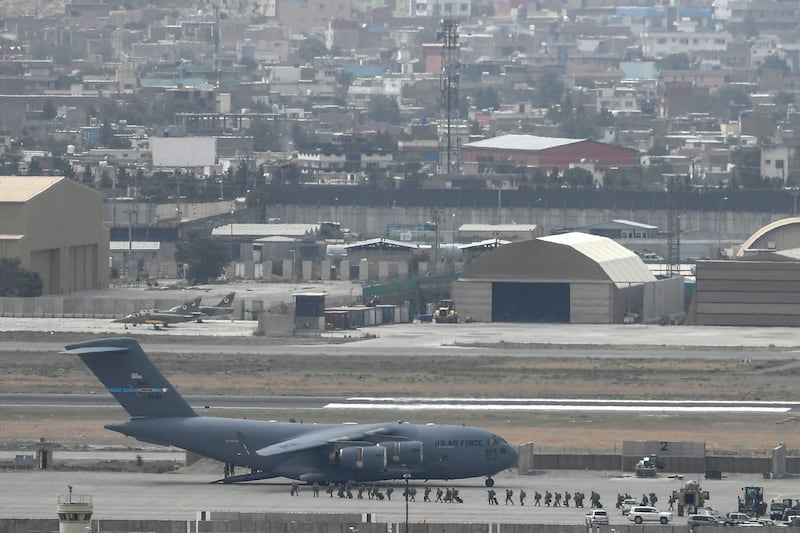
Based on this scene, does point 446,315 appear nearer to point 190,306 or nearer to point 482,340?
point 482,340

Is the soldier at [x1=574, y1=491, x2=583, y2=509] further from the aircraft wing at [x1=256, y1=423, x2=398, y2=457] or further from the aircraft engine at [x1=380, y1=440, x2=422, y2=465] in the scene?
the aircraft wing at [x1=256, y1=423, x2=398, y2=457]

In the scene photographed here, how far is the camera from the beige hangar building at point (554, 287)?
141 meters

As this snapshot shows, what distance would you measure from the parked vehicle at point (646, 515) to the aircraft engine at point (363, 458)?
10310 millimetres

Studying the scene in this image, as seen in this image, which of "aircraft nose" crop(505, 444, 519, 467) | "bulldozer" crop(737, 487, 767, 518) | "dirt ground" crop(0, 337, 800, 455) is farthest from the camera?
"dirt ground" crop(0, 337, 800, 455)

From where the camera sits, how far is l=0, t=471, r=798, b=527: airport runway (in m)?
71.9

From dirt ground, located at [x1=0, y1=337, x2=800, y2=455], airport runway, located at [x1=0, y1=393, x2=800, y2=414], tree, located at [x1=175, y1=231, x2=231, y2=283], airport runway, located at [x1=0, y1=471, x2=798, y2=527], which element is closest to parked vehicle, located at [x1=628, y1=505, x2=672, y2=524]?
airport runway, located at [x1=0, y1=471, x2=798, y2=527]

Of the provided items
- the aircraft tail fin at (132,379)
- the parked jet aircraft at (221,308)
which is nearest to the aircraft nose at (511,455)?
the aircraft tail fin at (132,379)

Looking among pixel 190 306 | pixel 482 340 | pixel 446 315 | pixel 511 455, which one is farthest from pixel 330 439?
pixel 190 306

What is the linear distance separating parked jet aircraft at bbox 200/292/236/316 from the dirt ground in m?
24.8

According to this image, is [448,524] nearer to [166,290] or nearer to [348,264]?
[166,290]

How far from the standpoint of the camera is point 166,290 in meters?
163

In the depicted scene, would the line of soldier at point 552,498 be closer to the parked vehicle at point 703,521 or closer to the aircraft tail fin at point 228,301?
the parked vehicle at point 703,521

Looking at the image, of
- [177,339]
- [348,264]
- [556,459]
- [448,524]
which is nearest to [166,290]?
[348,264]

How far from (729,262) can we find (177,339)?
33765mm
